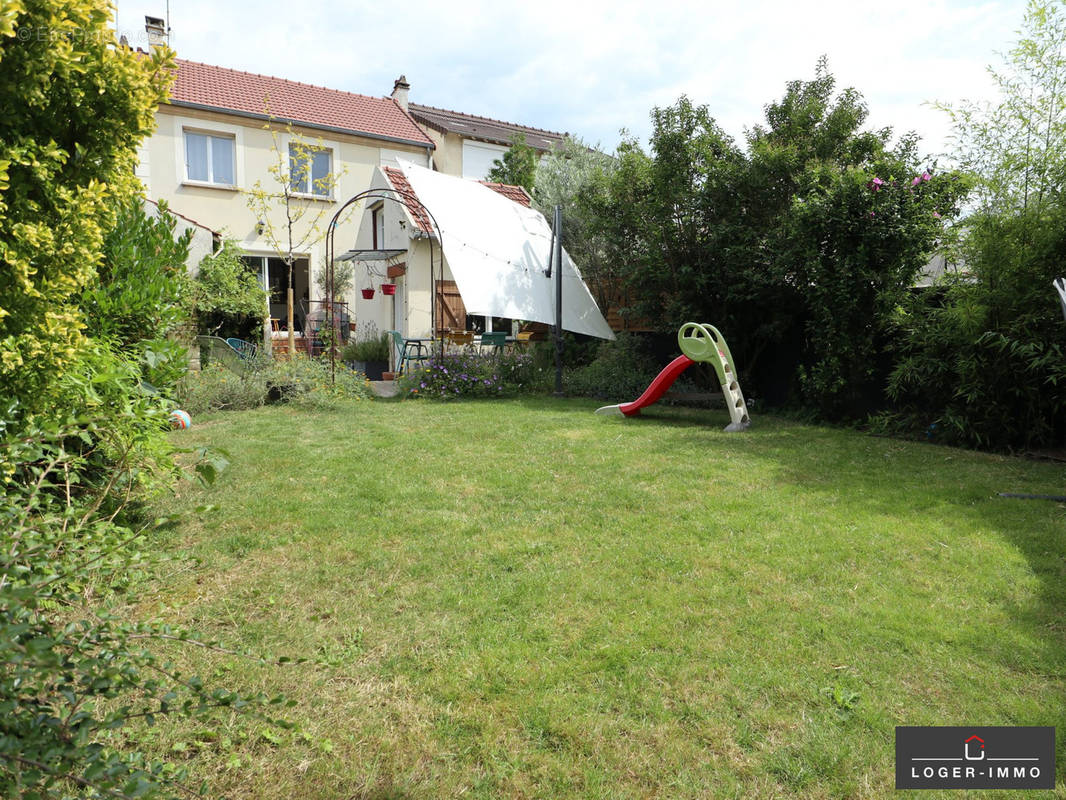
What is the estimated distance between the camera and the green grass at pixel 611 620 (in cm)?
190

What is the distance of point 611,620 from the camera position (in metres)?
2.69

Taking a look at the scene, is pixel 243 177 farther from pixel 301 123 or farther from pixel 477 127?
pixel 477 127

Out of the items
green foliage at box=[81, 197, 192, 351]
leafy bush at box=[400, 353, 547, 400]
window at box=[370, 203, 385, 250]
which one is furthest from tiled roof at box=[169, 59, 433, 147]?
green foliage at box=[81, 197, 192, 351]

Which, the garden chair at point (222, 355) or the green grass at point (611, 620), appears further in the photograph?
the garden chair at point (222, 355)

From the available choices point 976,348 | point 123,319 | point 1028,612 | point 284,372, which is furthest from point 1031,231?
point 284,372

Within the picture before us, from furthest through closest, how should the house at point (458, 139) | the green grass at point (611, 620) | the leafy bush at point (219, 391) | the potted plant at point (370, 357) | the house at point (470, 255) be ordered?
the house at point (458, 139), the potted plant at point (370, 357), the house at point (470, 255), the leafy bush at point (219, 391), the green grass at point (611, 620)

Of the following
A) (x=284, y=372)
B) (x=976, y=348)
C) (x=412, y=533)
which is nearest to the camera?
(x=412, y=533)

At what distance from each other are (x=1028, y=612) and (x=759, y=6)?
18.0ft

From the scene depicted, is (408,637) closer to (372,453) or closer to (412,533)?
(412,533)

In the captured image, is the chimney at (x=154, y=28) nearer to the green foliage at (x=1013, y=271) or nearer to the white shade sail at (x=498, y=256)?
the white shade sail at (x=498, y=256)

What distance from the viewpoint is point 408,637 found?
8.39 feet

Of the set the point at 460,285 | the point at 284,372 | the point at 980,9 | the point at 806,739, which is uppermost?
the point at 980,9

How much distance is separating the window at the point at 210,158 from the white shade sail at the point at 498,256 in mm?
8159

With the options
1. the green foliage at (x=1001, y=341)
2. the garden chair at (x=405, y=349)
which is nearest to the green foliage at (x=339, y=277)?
the garden chair at (x=405, y=349)
